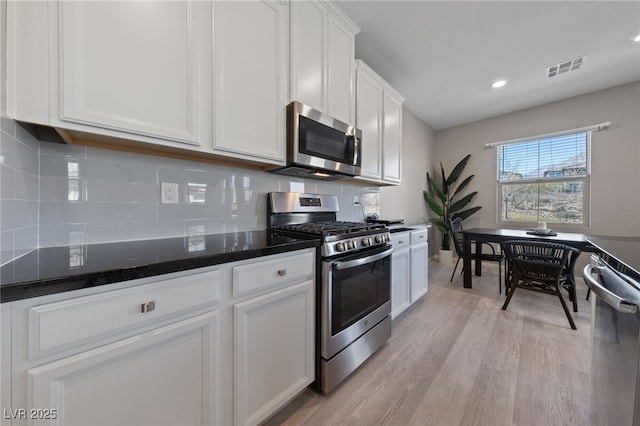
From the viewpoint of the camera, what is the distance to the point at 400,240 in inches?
84.8

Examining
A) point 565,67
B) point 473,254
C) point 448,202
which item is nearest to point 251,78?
point 473,254

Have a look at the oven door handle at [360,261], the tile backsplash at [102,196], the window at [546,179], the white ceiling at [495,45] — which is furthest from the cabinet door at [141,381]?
the window at [546,179]

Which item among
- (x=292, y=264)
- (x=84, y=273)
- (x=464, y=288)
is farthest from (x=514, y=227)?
(x=84, y=273)

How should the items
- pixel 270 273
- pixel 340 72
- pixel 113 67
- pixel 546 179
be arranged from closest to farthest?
pixel 113 67 → pixel 270 273 → pixel 340 72 → pixel 546 179

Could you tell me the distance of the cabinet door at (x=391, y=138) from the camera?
8.25ft

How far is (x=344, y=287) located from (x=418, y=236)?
1397 mm

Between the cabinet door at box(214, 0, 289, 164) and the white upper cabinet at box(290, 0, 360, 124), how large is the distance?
0.11m

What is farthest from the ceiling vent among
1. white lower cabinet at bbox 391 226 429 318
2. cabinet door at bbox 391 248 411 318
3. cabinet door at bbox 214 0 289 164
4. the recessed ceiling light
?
cabinet door at bbox 214 0 289 164

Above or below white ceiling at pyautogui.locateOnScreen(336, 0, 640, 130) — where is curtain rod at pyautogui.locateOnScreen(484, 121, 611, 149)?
below

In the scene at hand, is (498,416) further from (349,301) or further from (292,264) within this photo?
→ (292,264)

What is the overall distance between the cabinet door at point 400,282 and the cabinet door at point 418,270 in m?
0.09

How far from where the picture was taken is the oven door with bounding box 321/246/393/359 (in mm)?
1346

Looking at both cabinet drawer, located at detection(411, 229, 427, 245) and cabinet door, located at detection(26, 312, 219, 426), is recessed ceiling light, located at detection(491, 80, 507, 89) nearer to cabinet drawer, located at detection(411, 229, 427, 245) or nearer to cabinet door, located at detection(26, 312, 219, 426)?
cabinet drawer, located at detection(411, 229, 427, 245)

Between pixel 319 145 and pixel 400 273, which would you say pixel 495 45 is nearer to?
pixel 319 145
